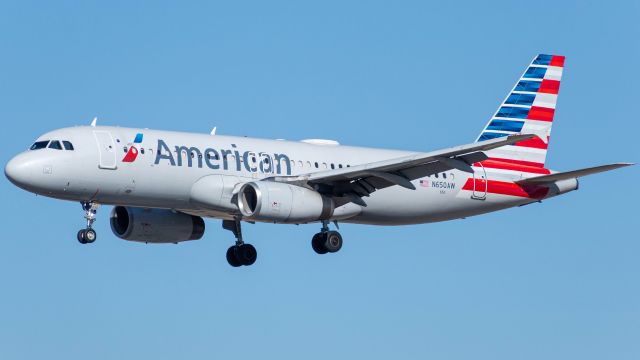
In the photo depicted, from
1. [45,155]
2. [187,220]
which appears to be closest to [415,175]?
[187,220]

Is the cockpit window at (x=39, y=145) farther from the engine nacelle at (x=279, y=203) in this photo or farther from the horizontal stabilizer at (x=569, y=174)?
the horizontal stabilizer at (x=569, y=174)

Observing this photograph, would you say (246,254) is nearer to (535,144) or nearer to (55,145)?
(55,145)

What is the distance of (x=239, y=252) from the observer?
59.0 metres

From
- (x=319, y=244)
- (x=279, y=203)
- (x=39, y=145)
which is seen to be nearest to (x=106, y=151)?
(x=39, y=145)

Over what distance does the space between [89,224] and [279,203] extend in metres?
7.12

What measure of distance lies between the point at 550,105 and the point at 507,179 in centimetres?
552

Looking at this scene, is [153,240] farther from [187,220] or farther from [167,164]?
[167,164]

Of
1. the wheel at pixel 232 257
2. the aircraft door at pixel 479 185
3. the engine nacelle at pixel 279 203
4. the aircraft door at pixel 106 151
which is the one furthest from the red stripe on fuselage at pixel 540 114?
the aircraft door at pixel 106 151

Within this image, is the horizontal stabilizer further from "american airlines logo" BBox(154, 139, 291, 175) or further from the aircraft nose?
the aircraft nose

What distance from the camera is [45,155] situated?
5219 centimetres

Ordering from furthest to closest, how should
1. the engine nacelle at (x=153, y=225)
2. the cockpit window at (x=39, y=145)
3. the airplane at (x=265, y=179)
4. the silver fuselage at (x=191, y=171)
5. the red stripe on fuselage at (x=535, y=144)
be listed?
A: the red stripe on fuselage at (x=535, y=144) < the engine nacelle at (x=153, y=225) < the cockpit window at (x=39, y=145) < the airplane at (x=265, y=179) < the silver fuselage at (x=191, y=171)

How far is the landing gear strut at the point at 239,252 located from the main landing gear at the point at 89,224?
748 cm

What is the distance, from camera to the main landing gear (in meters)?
52.8

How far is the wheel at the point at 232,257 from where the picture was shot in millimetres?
59094
